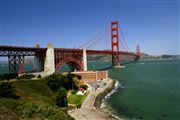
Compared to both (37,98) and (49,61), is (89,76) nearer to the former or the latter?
(49,61)

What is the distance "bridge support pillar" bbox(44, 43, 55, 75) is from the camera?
6700 cm

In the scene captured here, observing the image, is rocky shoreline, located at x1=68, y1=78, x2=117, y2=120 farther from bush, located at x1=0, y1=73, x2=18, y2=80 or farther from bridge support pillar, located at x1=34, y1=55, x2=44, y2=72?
bridge support pillar, located at x1=34, y1=55, x2=44, y2=72

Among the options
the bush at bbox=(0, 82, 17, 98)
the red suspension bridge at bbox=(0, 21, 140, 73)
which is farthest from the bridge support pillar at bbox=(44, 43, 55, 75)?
the bush at bbox=(0, 82, 17, 98)

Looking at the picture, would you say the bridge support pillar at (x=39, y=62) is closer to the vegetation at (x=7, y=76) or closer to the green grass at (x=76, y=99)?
the vegetation at (x=7, y=76)

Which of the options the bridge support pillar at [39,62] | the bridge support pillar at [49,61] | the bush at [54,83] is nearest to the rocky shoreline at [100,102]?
the bush at [54,83]

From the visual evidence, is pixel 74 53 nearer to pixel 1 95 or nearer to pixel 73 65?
pixel 73 65

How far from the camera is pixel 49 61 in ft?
220

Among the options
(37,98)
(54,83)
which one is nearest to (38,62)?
(54,83)

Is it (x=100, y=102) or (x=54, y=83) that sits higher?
(x=54, y=83)

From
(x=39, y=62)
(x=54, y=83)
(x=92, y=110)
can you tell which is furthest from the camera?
(x=39, y=62)

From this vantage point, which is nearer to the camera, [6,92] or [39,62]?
[6,92]

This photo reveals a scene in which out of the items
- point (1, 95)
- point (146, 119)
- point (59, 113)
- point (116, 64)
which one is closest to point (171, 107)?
point (146, 119)

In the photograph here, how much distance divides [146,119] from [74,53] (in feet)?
177

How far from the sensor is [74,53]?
84375 mm
